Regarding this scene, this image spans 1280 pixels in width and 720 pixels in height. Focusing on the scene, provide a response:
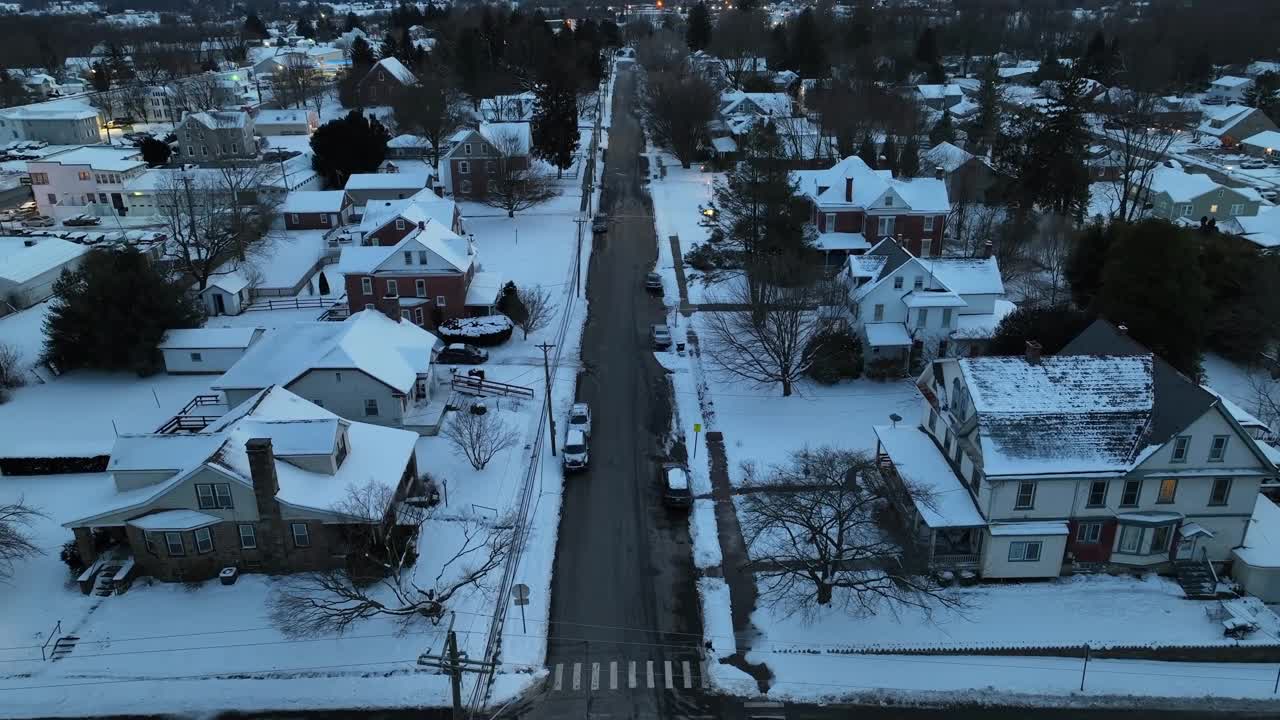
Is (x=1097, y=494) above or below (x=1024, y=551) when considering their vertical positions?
above

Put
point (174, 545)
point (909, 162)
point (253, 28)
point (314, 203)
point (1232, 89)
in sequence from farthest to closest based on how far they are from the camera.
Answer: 1. point (253, 28)
2. point (1232, 89)
3. point (909, 162)
4. point (314, 203)
5. point (174, 545)

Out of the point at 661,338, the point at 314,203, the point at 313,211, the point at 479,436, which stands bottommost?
the point at 661,338

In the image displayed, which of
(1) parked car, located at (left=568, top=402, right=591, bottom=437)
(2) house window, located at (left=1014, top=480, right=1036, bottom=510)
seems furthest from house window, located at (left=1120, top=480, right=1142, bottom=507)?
(1) parked car, located at (left=568, top=402, right=591, bottom=437)

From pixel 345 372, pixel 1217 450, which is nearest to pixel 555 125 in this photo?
pixel 345 372

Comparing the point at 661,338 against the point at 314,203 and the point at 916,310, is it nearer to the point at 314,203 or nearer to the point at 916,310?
the point at 916,310

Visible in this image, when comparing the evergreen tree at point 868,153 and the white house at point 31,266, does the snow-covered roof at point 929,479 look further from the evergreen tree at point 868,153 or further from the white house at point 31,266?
the white house at point 31,266

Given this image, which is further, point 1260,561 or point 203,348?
point 203,348

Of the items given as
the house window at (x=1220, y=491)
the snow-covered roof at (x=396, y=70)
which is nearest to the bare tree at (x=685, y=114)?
the snow-covered roof at (x=396, y=70)
